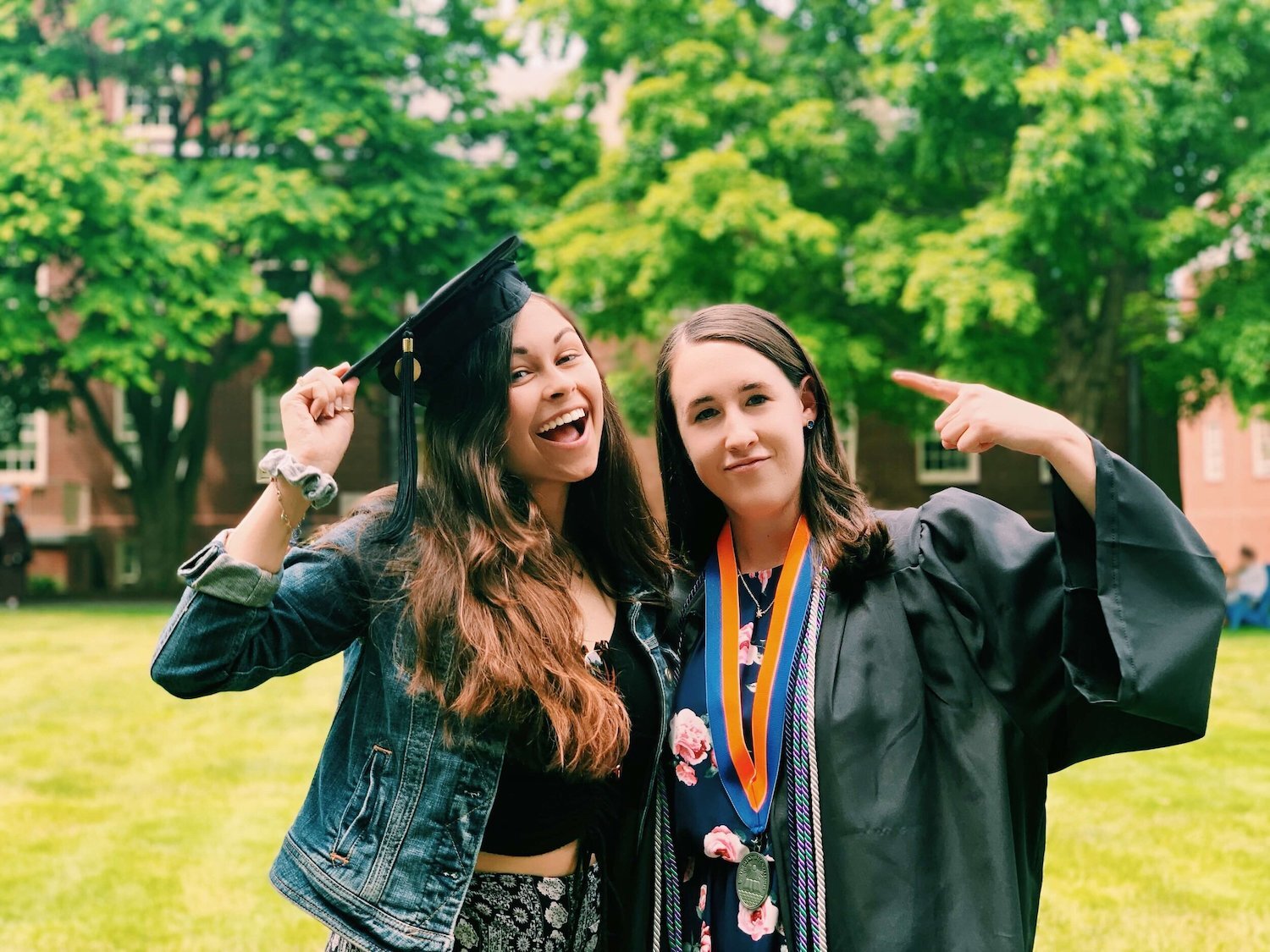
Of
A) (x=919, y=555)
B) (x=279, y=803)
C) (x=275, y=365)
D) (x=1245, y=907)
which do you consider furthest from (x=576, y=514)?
(x=275, y=365)

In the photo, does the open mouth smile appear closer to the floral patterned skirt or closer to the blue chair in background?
the floral patterned skirt

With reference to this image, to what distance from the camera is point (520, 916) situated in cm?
231

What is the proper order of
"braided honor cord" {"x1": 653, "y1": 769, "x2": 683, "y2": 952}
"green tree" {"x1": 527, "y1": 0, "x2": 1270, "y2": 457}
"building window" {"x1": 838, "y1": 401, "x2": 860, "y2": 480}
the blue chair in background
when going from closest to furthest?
1. "braided honor cord" {"x1": 653, "y1": 769, "x2": 683, "y2": 952}
2. "green tree" {"x1": 527, "y1": 0, "x2": 1270, "y2": 457}
3. the blue chair in background
4. "building window" {"x1": 838, "y1": 401, "x2": 860, "y2": 480}

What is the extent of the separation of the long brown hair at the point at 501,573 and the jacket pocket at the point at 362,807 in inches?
6.4

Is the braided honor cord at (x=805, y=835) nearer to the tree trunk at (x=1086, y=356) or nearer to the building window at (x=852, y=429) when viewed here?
the building window at (x=852, y=429)

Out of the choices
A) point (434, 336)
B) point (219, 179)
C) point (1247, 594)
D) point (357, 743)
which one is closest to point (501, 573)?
point (357, 743)

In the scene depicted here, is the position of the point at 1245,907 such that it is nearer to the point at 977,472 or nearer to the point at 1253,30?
the point at 1253,30

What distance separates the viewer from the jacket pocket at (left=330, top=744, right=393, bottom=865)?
2148mm

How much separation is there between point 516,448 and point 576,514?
366mm

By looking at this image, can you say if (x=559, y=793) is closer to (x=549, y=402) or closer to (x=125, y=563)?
(x=549, y=402)

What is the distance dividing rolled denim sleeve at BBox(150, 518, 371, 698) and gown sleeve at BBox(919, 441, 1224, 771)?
1.15 metres

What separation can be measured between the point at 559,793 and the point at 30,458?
89.7 ft

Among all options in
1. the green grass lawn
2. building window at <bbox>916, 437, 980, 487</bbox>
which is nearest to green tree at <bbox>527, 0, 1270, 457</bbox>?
the green grass lawn

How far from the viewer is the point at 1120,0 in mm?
15258
